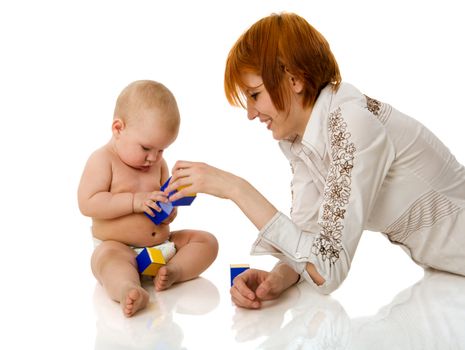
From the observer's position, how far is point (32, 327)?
2.07 m

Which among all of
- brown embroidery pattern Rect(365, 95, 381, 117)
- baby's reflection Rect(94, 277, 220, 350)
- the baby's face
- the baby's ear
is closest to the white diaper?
baby's reflection Rect(94, 277, 220, 350)

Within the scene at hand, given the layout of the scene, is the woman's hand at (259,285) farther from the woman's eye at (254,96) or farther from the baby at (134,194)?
the woman's eye at (254,96)

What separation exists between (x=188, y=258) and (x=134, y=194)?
29 centimetres

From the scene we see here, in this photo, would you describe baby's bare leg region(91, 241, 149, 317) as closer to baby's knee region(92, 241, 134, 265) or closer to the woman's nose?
baby's knee region(92, 241, 134, 265)

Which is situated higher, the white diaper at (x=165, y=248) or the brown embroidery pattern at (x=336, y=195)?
the brown embroidery pattern at (x=336, y=195)

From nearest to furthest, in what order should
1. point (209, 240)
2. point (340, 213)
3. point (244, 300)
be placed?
point (340, 213), point (244, 300), point (209, 240)

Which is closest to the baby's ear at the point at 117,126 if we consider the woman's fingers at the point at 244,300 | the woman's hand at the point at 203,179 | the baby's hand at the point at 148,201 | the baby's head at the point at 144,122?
the baby's head at the point at 144,122

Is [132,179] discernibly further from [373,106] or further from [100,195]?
[373,106]

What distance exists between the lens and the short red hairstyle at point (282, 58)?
210 centimetres

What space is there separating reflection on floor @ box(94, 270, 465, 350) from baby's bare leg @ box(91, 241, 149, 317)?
0.14 feet

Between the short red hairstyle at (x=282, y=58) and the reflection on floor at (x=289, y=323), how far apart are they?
649 mm

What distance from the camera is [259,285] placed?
2215 millimetres

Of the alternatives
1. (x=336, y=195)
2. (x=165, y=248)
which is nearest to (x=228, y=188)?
(x=336, y=195)

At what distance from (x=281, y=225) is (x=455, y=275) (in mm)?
784
